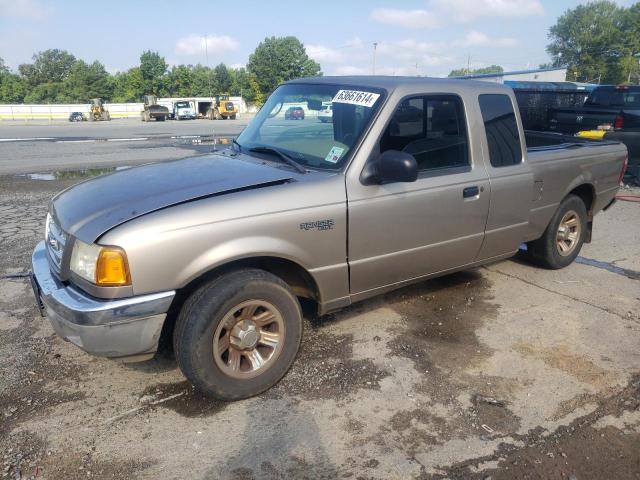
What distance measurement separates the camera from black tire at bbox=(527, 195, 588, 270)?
5.05m

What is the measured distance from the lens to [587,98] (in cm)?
1195

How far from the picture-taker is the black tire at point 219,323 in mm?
2770

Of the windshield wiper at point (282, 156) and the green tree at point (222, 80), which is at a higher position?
the green tree at point (222, 80)

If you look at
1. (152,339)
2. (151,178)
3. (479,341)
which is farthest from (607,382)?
(151,178)

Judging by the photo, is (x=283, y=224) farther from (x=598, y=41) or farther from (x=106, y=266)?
(x=598, y=41)

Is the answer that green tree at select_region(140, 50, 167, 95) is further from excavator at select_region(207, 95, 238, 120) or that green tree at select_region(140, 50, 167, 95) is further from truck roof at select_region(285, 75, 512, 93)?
truck roof at select_region(285, 75, 512, 93)

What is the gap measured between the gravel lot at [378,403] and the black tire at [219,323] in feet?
0.44

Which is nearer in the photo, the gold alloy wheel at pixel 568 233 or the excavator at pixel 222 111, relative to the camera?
the gold alloy wheel at pixel 568 233

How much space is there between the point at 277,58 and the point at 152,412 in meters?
94.4

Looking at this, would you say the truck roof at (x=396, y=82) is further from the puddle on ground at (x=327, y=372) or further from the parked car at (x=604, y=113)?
the parked car at (x=604, y=113)

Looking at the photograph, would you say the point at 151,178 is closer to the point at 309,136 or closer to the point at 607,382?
the point at 309,136

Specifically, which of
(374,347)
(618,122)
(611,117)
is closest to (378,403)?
(374,347)

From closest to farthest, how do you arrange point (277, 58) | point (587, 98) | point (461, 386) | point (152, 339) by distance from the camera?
point (152, 339), point (461, 386), point (587, 98), point (277, 58)

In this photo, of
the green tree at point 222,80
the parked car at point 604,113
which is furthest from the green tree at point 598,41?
the parked car at point 604,113
